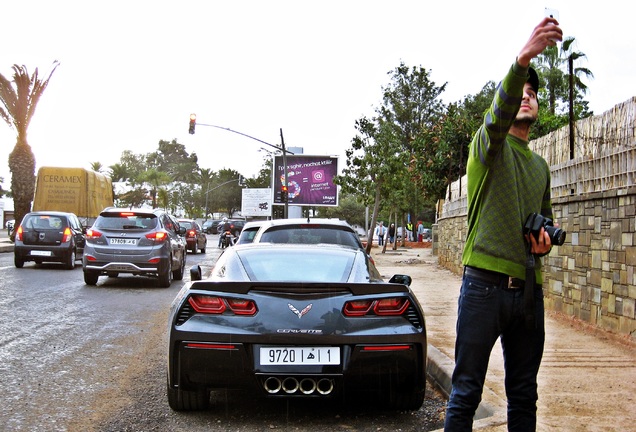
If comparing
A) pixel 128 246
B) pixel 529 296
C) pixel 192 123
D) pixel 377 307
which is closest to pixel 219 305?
pixel 377 307

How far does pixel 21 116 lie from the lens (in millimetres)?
30500

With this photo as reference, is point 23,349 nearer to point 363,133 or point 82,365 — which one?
point 82,365

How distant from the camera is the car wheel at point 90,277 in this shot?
14188 millimetres

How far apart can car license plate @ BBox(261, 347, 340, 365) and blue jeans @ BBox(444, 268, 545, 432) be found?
5.05 feet

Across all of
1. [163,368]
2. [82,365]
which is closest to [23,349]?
[82,365]

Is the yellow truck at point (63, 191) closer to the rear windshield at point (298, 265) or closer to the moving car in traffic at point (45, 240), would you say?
the moving car in traffic at point (45, 240)

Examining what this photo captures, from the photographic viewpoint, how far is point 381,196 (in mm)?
33188

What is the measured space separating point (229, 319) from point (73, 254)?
1526cm

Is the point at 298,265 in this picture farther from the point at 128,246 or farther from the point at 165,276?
the point at 165,276

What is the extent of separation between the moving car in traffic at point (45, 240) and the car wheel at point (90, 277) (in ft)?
13.7

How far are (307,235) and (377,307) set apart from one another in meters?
3.77

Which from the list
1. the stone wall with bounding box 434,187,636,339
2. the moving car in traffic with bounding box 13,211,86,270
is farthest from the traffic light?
the stone wall with bounding box 434,187,636,339

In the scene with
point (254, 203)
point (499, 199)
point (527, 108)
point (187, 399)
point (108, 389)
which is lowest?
point (108, 389)

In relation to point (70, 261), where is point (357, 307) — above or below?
above
